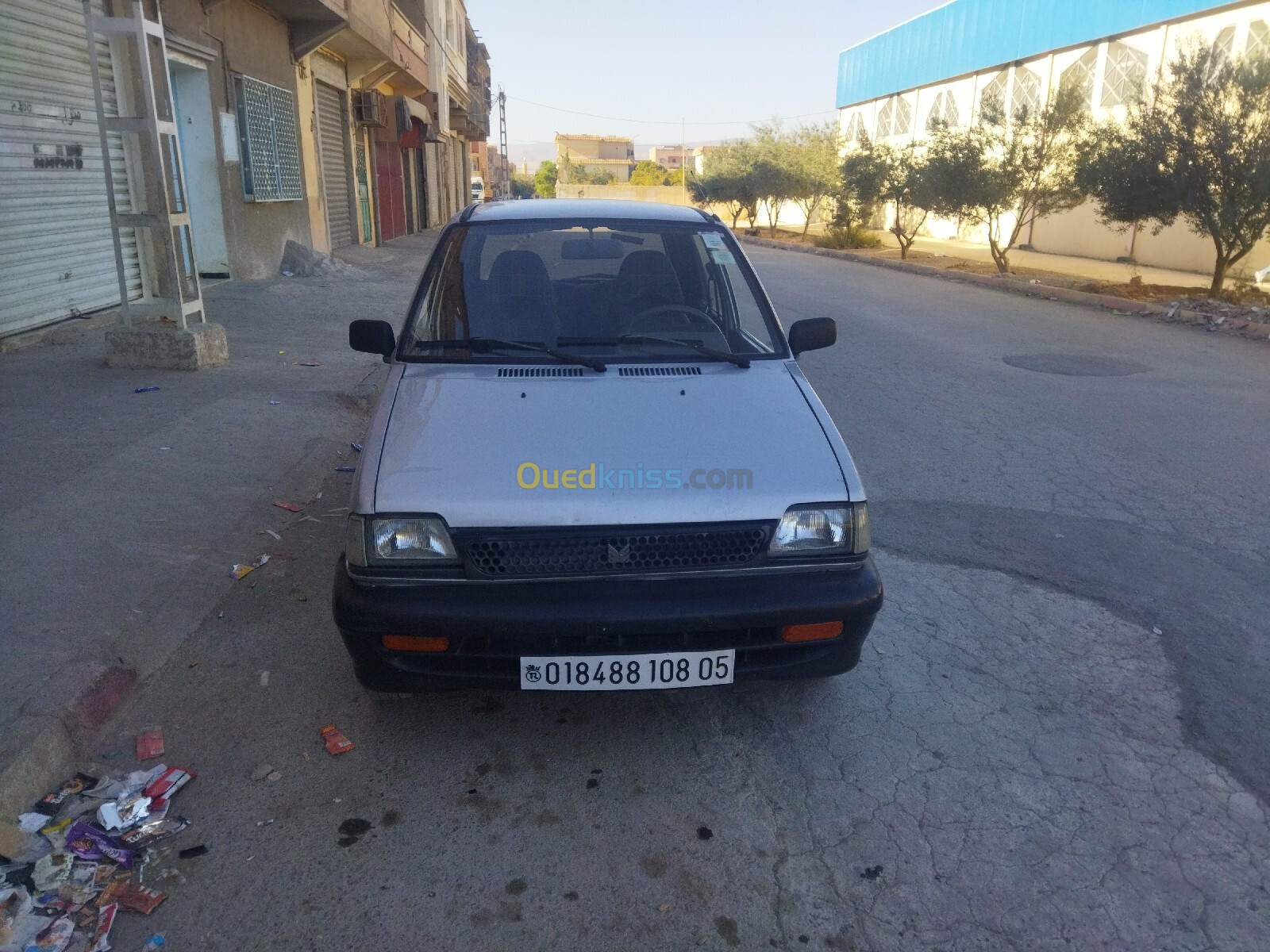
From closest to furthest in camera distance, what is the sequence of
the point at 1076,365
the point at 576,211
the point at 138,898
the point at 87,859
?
the point at 138,898 → the point at 87,859 → the point at 576,211 → the point at 1076,365

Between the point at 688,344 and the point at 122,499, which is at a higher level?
the point at 688,344

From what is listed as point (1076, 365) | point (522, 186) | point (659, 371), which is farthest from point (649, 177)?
point (659, 371)

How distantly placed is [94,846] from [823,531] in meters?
2.23

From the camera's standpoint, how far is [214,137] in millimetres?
12602

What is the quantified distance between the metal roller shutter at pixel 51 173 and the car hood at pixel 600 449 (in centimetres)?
684

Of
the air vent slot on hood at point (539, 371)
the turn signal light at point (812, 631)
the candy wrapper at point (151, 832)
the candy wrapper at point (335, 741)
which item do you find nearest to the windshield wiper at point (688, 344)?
the air vent slot on hood at point (539, 371)

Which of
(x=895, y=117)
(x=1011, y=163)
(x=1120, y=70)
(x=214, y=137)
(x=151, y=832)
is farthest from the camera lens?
(x=895, y=117)

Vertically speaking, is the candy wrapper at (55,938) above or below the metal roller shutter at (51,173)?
below

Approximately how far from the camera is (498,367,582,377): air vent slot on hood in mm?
3408

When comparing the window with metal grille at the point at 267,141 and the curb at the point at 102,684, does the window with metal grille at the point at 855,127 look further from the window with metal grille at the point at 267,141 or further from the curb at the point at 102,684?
the curb at the point at 102,684

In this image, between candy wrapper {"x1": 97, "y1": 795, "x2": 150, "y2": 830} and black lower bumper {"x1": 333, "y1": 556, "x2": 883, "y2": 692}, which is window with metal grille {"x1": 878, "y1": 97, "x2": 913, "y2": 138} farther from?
candy wrapper {"x1": 97, "y1": 795, "x2": 150, "y2": 830}

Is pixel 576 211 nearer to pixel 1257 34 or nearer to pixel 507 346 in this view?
pixel 507 346

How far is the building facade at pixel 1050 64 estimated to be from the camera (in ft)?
68.9

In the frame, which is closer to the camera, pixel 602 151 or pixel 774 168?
pixel 774 168
